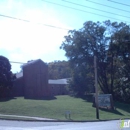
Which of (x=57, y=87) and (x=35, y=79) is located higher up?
(x=35, y=79)

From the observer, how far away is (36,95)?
65.4 meters

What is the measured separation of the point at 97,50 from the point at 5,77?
837 inches

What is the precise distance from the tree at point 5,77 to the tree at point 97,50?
46.5ft

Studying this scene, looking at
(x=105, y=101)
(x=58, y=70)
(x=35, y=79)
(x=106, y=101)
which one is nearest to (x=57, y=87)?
(x=35, y=79)

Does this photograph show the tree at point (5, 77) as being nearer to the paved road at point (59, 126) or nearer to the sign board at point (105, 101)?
the sign board at point (105, 101)

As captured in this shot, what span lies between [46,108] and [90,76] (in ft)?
91.2

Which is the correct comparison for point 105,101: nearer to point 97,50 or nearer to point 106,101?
point 106,101

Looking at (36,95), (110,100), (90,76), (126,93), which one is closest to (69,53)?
(90,76)

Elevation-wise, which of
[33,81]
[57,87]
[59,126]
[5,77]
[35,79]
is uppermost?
[5,77]

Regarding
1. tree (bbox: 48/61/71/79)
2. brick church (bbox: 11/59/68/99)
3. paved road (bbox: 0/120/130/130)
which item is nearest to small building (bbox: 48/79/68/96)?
brick church (bbox: 11/59/68/99)

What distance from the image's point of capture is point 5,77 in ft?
198

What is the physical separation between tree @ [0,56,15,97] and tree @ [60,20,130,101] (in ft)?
46.5

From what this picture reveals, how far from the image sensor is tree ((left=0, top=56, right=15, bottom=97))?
60.2 meters

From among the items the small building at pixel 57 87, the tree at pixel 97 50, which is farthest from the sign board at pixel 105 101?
the small building at pixel 57 87
